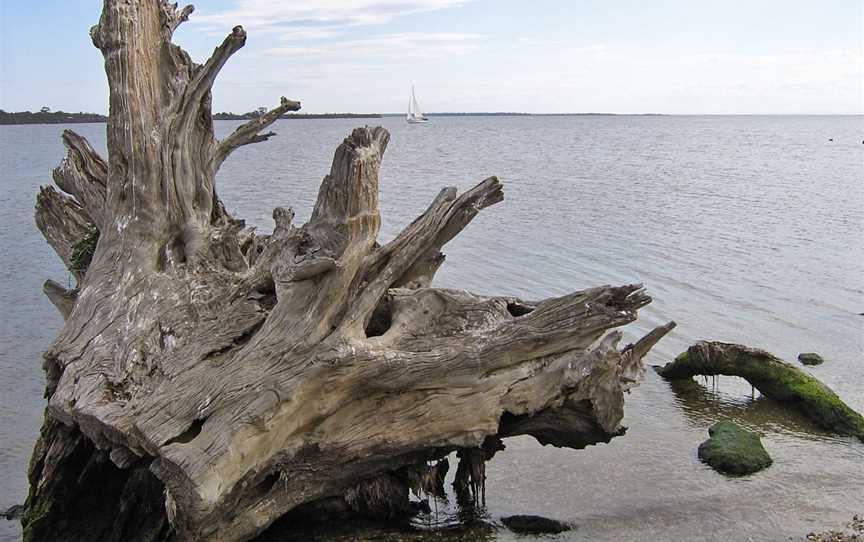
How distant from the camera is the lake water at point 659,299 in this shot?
328 inches

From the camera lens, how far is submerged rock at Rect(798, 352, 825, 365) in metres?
13.1

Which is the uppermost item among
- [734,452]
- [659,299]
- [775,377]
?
[775,377]

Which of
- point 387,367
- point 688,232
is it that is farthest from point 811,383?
→ point 688,232

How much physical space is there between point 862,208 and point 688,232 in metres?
11.0

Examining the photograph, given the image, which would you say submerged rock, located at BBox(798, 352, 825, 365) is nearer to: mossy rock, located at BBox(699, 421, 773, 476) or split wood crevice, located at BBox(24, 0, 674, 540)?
mossy rock, located at BBox(699, 421, 773, 476)

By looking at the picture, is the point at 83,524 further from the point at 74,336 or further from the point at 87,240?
the point at 87,240

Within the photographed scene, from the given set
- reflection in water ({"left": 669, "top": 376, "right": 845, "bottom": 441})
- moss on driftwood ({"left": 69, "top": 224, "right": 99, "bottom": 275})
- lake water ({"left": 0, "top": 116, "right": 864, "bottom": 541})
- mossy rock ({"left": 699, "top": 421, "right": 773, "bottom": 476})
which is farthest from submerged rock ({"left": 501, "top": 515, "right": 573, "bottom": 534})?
moss on driftwood ({"left": 69, "top": 224, "right": 99, "bottom": 275})

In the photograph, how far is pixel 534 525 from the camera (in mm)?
7758

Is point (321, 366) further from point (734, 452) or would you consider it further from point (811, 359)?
point (811, 359)

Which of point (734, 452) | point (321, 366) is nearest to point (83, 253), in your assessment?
point (321, 366)

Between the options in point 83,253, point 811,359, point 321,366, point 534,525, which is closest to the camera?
point 321,366

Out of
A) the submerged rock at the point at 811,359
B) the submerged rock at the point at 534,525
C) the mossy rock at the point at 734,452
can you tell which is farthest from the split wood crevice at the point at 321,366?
the submerged rock at the point at 811,359

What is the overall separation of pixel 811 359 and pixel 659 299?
416 cm

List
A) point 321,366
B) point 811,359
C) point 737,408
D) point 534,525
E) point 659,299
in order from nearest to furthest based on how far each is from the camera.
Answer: point 321,366
point 534,525
point 737,408
point 811,359
point 659,299
